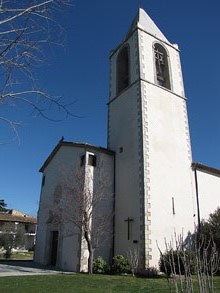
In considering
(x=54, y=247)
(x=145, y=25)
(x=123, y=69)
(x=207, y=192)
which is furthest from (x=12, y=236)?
(x=145, y=25)

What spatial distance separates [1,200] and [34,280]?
44646mm

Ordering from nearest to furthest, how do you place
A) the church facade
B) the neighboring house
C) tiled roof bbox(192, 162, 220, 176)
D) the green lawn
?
the green lawn < the church facade < tiled roof bbox(192, 162, 220, 176) < the neighboring house

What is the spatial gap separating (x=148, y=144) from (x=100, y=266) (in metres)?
6.88

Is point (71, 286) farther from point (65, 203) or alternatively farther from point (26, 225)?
point (26, 225)

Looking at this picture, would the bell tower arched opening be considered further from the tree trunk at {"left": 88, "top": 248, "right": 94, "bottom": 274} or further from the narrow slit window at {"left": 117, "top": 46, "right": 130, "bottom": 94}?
the tree trunk at {"left": 88, "top": 248, "right": 94, "bottom": 274}

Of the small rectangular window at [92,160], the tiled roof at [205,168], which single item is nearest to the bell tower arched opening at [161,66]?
the tiled roof at [205,168]

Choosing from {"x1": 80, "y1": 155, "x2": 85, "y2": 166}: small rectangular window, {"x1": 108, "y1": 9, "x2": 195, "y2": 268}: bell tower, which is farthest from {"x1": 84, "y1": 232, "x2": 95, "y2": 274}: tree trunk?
{"x1": 80, "y1": 155, "x2": 85, "y2": 166}: small rectangular window

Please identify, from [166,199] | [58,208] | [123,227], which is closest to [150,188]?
[166,199]

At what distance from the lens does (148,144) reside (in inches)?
702

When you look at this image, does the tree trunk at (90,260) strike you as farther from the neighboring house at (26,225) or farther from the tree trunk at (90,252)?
the neighboring house at (26,225)

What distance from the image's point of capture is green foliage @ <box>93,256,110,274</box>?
15477 millimetres

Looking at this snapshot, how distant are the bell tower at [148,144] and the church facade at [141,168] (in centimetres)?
5

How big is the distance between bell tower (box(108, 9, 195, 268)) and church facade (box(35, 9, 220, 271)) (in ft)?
0.16

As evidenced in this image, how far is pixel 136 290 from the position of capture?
1016cm
